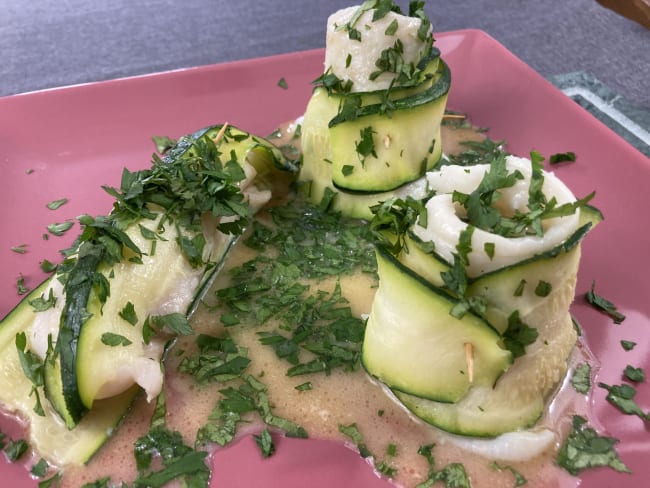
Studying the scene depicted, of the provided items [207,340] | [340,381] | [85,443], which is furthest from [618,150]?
[85,443]

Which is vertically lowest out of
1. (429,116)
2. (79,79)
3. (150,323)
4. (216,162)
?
(79,79)

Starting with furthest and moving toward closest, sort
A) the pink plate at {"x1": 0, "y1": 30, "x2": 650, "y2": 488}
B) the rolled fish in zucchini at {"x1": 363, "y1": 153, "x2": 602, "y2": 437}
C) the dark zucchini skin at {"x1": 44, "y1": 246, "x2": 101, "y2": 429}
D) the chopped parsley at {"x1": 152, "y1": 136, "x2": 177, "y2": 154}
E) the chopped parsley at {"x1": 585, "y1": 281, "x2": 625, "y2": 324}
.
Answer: the chopped parsley at {"x1": 152, "y1": 136, "x2": 177, "y2": 154} < the chopped parsley at {"x1": 585, "y1": 281, "x2": 625, "y2": 324} < the pink plate at {"x1": 0, "y1": 30, "x2": 650, "y2": 488} < the dark zucchini skin at {"x1": 44, "y1": 246, "x2": 101, "y2": 429} < the rolled fish in zucchini at {"x1": 363, "y1": 153, "x2": 602, "y2": 437}

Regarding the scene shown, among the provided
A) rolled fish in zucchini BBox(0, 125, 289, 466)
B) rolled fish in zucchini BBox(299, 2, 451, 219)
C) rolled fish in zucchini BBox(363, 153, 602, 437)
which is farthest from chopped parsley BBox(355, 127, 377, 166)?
rolled fish in zucchini BBox(363, 153, 602, 437)

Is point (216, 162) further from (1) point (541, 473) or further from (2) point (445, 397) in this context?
(1) point (541, 473)

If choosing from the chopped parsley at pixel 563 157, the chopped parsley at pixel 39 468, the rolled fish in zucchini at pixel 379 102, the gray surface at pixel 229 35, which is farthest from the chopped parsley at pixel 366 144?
the gray surface at pixel 229 35

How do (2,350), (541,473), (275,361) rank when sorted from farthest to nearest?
(275,361), (2,350), (541,473)

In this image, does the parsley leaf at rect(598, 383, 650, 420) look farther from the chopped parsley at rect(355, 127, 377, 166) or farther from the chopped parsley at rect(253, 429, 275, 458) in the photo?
the chopped parsley at rect(355, 127, 377, 166)

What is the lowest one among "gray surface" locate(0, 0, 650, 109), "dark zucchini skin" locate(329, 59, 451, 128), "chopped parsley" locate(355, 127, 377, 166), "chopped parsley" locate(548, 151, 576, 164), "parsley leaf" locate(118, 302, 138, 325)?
"gray surface" locate(0, 0, 650, 109)

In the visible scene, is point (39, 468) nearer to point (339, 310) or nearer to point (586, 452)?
point (339, 310)

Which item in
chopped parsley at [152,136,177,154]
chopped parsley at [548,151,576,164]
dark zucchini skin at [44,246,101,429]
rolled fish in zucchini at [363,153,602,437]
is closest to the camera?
rolled fish in zucchini at [363,153,602,437]
